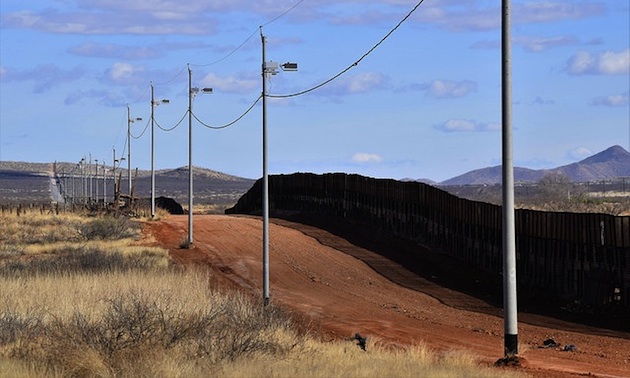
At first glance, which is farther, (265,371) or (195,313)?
(195,313)

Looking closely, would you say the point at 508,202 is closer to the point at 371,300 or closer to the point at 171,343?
the point at 171,343

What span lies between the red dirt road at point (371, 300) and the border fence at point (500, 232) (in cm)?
187

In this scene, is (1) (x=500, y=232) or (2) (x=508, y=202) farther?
(1) (x=500, y=232)

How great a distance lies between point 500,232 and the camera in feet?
117

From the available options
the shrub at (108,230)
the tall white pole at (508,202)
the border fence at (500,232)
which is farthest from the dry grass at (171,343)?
the shrub at (108,230)

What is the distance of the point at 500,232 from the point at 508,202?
17.6 metres

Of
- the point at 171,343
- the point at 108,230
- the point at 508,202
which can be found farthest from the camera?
the point at 108,230

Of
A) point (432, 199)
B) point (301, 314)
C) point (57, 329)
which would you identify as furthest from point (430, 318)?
point (432, 199)

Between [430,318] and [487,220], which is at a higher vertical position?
[487,220]

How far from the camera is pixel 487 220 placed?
37.3 metres

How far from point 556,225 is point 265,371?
18425 millimetres

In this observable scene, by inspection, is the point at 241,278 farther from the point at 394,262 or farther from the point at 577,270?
the point at 577,270

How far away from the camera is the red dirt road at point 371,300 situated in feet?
71.6

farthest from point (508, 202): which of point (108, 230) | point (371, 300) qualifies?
point (108, 230)
